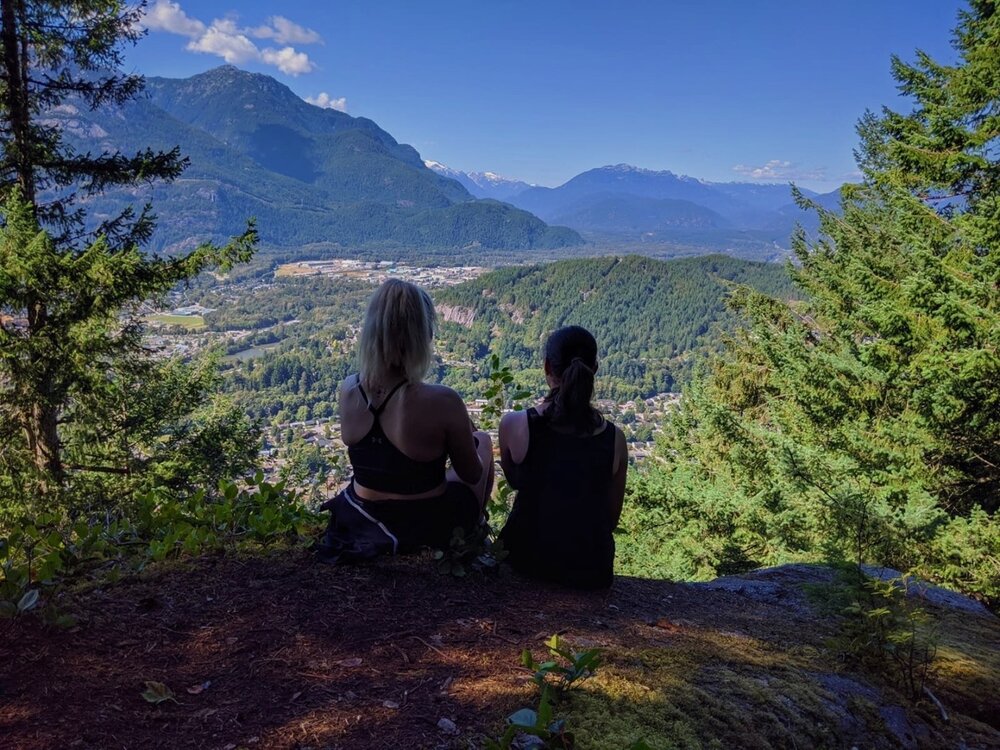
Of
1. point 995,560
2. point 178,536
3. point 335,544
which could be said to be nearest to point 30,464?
point 178,536

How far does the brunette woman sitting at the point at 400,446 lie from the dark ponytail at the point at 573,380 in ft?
1.43

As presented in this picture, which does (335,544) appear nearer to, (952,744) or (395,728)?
(395,728)

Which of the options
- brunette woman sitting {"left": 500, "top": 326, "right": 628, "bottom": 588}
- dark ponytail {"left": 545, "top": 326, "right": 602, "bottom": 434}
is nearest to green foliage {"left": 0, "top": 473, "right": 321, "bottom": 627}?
brunette woman sitting {"left": 500, "top": 326, "right": 628, "bottom": 588}

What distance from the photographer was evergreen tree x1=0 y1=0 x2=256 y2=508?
6695 millimetres

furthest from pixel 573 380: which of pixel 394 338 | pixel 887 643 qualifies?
pixel 887 643

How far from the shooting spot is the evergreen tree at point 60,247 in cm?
670

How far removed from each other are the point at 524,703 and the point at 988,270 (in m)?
6.36

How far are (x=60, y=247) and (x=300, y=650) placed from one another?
23.8 ft

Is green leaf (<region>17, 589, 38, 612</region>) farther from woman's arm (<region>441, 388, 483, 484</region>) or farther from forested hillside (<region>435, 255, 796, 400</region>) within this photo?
forested hillside (<region>435, 255, 796, 400</region>)

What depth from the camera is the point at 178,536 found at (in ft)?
9.28

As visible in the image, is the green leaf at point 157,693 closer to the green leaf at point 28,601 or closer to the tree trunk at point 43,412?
the green leaf at point 28,601

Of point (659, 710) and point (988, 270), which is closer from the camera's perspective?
point (659, 710)

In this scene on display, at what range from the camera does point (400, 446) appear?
8.77ft

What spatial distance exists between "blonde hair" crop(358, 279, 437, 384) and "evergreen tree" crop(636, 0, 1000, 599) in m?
2.88
